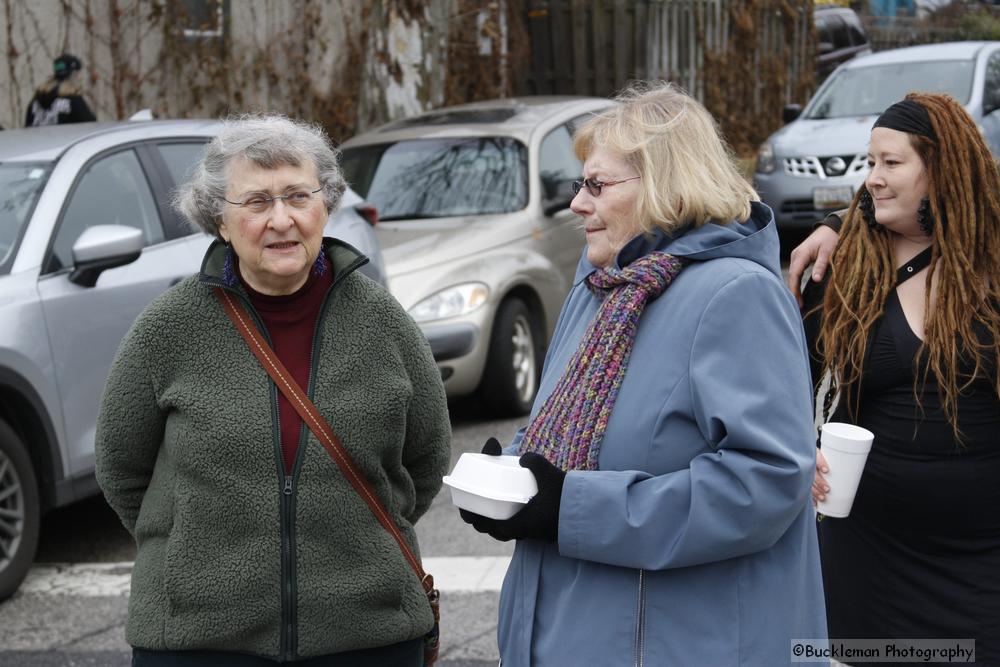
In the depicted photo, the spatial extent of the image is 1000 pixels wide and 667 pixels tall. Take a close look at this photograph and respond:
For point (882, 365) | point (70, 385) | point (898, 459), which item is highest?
point (882, 365)

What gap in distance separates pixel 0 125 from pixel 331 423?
937cm

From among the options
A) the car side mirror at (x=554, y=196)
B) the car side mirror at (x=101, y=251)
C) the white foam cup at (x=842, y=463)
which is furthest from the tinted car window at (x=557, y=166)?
the white foam cup at (x=842, y=463)

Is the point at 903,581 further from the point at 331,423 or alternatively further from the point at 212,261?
the point at 212,261

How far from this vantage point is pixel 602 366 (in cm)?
245

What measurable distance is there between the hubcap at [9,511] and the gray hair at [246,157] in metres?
2.56

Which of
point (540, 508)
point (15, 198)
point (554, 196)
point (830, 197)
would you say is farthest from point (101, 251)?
point (830, 197)

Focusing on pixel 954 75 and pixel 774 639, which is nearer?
pixel 774 639

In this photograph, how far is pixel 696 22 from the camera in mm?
20578

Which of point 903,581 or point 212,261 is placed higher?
point 212,261

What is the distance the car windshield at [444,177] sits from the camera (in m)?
8.47

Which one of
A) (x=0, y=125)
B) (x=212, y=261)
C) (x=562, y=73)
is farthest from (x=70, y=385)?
(x=562, y=73)

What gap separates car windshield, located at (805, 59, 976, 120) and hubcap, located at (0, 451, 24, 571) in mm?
10070

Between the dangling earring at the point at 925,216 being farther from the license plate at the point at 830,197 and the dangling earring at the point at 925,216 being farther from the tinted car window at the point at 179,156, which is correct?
the license plate at the point at 830,197

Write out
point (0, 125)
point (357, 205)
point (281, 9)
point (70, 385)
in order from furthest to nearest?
point (281, 9), point (0, 125), point (357, 205), point (70, 385)
